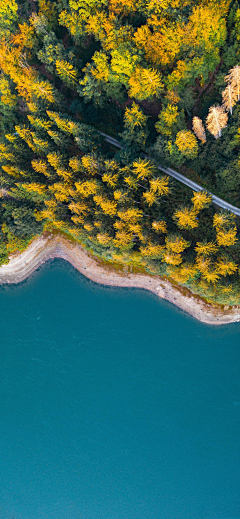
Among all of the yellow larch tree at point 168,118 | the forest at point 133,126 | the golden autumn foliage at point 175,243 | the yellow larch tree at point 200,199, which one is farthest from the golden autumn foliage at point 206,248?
the yellow larch tree at point 168,118

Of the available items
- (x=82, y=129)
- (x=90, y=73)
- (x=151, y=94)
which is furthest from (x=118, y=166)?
(x=90, y=73)

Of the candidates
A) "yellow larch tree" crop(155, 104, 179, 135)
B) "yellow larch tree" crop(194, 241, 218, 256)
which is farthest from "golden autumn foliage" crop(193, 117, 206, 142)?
"yellow larch tree" crop(194, 241, 218, 256)

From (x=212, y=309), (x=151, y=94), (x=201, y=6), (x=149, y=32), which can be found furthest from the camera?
(x=212, y=309)

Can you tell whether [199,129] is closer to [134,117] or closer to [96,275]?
[134,117]

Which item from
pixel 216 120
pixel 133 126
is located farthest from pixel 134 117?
pixel 216 120

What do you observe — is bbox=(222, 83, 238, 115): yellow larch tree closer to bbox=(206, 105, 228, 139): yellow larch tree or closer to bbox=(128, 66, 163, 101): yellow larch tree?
bbox=(206, 105, 228, 139): yellow larch tree

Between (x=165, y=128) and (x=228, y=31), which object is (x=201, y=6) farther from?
(x=165, y=128)

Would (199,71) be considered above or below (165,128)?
above
